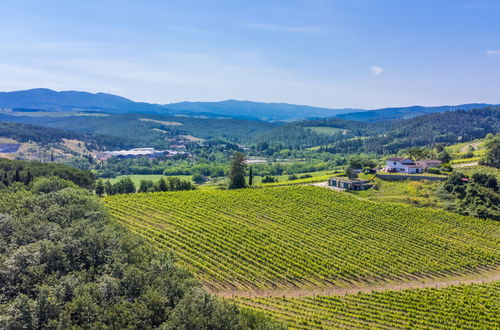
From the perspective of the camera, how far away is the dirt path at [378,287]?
147 feet

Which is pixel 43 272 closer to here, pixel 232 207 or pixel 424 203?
pixel 232 207

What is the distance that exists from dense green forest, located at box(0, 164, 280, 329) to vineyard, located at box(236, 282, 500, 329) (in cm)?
869

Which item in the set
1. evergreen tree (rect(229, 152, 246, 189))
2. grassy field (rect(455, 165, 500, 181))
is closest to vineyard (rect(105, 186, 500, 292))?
evergreen tree (rect(229, 152, 246, 189))

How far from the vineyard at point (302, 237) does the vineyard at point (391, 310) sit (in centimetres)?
407

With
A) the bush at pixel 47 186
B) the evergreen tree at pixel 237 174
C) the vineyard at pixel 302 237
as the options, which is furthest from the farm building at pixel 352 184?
the bush at pixel 47 186

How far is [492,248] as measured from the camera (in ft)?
200

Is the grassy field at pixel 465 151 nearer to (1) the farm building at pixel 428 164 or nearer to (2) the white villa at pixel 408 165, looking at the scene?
(1) the farm building at pixel 428 164

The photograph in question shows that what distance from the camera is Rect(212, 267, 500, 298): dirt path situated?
147 feet

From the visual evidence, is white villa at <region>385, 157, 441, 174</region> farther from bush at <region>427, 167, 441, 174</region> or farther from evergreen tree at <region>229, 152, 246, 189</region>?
evergreen tree at <region>229, 152, 246, 189</region>

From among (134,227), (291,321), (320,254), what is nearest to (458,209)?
(320,254)

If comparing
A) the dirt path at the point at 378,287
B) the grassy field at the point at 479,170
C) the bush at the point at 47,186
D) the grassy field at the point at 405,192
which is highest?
the grassy field at the point at 479,170

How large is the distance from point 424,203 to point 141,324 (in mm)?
69308

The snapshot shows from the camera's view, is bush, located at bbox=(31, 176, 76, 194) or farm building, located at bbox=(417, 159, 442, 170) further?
farm building, located at bbox=(417, 159, 442, 170)

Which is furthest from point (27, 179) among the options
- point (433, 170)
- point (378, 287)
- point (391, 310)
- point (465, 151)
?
point (465, 151)
